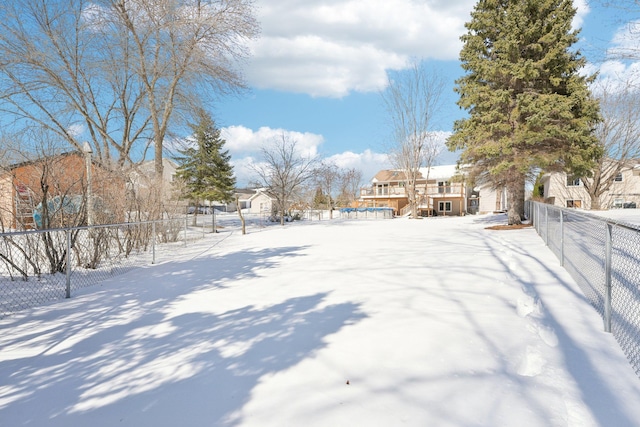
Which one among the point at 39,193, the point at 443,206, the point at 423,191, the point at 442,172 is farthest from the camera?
the point at 442,172

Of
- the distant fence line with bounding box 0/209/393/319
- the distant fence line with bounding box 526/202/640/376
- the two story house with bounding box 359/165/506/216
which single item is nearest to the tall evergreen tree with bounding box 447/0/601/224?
the distant fence line with bounding box 526/202/640/376

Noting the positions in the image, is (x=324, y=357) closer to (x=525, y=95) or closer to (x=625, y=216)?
(x=525, y=95)

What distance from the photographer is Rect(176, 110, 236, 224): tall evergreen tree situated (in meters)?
27.5

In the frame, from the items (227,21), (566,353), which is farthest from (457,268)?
(227,21)

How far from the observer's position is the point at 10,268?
6066 millimetres

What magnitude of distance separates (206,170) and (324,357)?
1050 inches

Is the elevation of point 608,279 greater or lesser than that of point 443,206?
lesser

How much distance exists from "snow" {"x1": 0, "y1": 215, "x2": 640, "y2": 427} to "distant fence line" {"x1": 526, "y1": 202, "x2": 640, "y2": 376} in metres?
0.15

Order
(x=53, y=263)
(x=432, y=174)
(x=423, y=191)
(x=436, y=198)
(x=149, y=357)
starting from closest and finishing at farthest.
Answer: (x=149, y=357)
(x=53, y=263)
(x=423, y=191)
(x=436, y=198)
(x=432, y=174)

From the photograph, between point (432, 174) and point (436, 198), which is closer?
point (436, 198)

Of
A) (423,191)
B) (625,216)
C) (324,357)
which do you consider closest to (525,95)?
(625,216)

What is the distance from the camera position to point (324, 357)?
301 centimetres

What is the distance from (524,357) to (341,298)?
2.36 metres

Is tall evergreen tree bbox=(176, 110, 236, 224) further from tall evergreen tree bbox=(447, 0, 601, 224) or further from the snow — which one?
the snow
